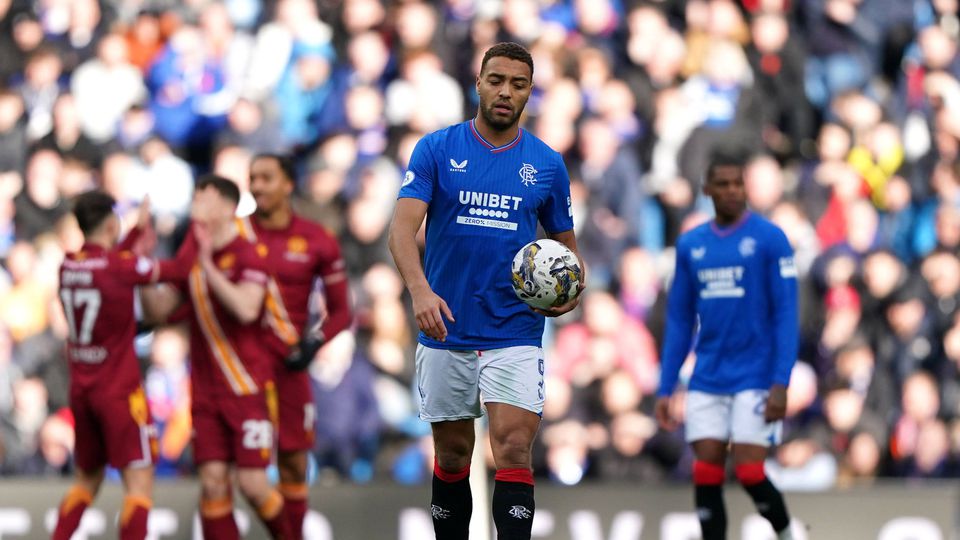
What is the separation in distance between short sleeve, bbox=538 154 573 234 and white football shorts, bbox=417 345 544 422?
45cm

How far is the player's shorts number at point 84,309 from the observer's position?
6223mm

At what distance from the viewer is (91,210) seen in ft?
20.8

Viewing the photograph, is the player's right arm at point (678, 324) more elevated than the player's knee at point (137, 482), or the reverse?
the player's right arm at point (678, 324)

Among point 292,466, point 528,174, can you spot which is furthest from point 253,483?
point 528,174

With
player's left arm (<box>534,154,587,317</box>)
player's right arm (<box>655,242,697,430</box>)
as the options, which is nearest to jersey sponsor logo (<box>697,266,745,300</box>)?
player's right arm (<box>655,242,697,430</box>)

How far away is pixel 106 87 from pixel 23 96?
0.61 m

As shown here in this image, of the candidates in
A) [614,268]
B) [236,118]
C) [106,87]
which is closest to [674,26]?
[614,268]

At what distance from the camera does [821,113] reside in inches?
382

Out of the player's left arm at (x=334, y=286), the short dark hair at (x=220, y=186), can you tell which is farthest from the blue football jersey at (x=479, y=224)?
the player's left arm at (x=334, y=286)

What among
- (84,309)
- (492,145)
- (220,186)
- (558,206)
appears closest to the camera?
A: (492,145)

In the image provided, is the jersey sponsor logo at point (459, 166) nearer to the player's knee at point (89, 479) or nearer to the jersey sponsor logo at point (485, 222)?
the jersey sponsor logo at point (485, 222)

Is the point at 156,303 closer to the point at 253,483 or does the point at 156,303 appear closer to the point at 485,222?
the point at 253,483

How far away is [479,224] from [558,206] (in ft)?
1.08

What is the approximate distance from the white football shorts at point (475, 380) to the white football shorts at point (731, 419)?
1.81 m
